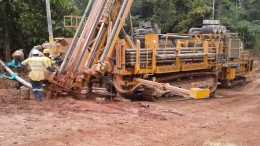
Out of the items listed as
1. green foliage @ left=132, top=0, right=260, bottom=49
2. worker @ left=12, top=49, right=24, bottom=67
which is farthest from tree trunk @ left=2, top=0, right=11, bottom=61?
green foliage @ left=132, top=0, right=260, bottom=49

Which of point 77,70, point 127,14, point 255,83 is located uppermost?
point 127,14

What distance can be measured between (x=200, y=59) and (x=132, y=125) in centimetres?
670

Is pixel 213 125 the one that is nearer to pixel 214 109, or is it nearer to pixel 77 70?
Answer: pixel 214 109

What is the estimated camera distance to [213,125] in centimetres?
879

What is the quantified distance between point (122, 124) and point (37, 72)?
3.60m

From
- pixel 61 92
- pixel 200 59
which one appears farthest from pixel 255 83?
pixel 61 92

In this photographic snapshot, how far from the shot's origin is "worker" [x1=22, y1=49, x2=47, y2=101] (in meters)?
10.7

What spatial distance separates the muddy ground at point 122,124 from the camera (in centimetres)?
696

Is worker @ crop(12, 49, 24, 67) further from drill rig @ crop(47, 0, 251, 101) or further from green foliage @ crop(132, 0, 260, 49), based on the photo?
green foliage @ crop(132, 0, 260, 49)

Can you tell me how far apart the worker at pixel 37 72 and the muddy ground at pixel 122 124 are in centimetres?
51

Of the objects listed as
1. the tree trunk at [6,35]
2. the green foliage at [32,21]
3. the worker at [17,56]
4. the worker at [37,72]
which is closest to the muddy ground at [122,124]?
the worker at [37,72]

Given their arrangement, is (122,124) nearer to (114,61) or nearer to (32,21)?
(114,61)

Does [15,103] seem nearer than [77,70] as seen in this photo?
Yes

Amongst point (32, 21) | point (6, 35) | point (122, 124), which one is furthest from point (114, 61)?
point (32, 21)
